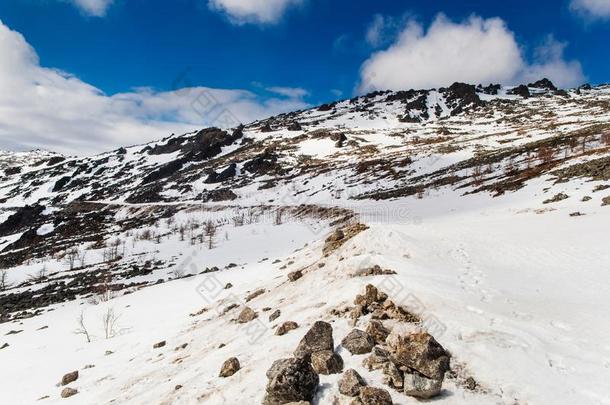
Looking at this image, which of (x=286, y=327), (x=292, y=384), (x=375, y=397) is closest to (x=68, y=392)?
(x=286, y=327)

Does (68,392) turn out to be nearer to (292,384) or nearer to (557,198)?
(292,384)

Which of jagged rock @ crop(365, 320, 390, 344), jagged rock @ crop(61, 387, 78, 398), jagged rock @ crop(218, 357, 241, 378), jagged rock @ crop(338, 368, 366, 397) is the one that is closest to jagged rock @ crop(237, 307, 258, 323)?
jagged rock @ crop(218, 357, 241, 378)

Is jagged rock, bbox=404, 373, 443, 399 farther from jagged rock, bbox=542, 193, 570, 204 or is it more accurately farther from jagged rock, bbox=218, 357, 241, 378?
jagged rock, bbox=542, 193, 570, 204

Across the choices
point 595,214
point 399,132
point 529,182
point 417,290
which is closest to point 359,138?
point 399,132

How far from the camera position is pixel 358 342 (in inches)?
302

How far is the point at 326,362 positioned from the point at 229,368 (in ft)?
7.56

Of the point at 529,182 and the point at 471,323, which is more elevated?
the point at 529,182

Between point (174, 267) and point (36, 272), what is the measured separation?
21.1 meters

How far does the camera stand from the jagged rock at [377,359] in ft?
23.0

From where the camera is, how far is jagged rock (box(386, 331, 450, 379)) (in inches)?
253

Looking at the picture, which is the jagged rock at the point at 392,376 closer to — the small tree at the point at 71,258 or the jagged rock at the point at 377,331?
the jagged rock at the point at 377,331

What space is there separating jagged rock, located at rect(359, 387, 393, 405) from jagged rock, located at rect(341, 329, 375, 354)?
1.31 m

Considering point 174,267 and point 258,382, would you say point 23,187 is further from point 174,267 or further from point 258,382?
point 258,382

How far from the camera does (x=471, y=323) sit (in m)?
8.16
